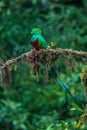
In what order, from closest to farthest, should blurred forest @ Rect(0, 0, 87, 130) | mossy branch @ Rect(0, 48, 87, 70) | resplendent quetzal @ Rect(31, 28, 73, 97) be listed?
mossy branch @ Rect(0, 48, 87, 70) < resplendent quetzal @ Rect(31, 28, 73, 97) < blurred forest @ Rect(0, 0, 87, 130)

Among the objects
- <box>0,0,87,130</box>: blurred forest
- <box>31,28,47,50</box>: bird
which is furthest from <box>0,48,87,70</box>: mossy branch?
<box>0,0,87,130</box>: blurred forest

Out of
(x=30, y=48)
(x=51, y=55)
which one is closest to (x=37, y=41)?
(x=51, y=55)

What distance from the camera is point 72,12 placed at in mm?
8164

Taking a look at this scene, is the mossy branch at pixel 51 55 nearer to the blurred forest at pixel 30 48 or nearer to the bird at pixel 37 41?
the bird at pixel 37 41

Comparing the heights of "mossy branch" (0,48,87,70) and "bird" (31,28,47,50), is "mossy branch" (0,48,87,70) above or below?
below

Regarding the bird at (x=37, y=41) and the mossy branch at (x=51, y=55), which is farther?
the bird at (x=37, y=41)

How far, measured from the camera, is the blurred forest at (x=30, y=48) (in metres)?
6.54

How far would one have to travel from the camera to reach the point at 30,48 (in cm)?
732

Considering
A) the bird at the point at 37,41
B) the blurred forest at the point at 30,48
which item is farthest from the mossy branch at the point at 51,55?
the blurred forest at the point at 30,48

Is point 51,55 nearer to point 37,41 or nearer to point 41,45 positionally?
point 41,45

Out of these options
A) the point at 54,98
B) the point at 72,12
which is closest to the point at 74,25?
the point at 72,12

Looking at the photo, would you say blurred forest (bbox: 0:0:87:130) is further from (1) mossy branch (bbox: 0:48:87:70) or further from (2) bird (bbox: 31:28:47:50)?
(1) mossy branch (bbox: 0:48:87:70)

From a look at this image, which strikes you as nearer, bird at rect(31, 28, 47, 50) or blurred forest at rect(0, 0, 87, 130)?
bird at rect(31, 28, 47, 50)

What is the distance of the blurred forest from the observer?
654 cm
